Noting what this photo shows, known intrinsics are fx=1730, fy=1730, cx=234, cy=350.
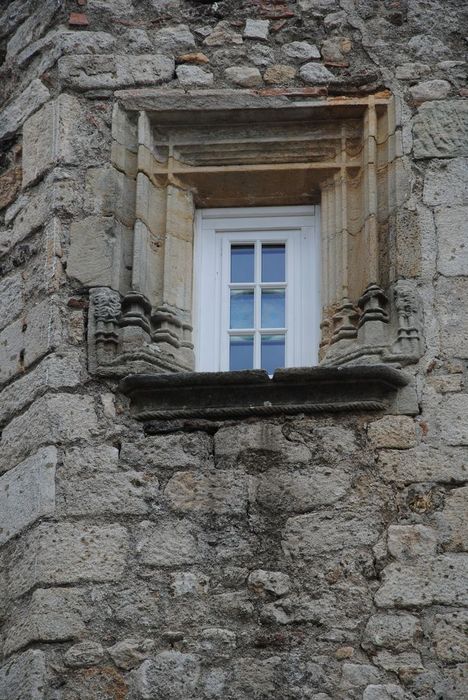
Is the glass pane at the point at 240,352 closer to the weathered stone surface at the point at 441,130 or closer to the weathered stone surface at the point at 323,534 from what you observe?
the weathered stone surface at the point at 323,534

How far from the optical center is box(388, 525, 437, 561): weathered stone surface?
7.12 meters

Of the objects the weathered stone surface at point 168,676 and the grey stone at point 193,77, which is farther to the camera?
the grey stone at point 193,77

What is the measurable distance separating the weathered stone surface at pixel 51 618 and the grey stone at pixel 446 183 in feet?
8.24

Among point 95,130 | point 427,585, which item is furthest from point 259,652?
point 95,130

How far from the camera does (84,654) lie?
22.8ft

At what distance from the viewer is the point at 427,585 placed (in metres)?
7.04

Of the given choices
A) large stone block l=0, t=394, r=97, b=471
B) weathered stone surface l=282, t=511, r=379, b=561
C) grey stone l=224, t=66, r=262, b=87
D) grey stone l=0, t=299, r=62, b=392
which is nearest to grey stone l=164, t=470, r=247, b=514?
weathered stone surface l=282, t=511, r=379, b=561

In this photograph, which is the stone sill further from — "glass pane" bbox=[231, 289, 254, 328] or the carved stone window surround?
"glass pane" bbox=[231, 289, 254, 328]

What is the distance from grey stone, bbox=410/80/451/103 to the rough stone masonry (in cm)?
1

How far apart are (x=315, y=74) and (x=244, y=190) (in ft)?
2.16

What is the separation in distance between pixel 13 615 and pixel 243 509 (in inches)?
41.5

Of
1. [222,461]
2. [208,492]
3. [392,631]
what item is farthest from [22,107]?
[392,631]

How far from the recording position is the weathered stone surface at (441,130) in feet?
26.8

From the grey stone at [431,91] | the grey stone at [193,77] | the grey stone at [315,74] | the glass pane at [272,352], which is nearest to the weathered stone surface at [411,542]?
the glass pane at [272,352]
